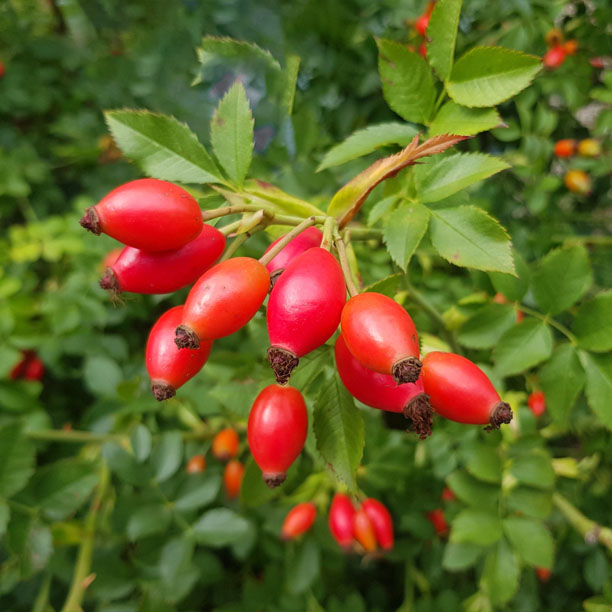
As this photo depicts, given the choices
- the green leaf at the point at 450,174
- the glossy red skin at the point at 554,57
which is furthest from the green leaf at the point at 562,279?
the glossy red skin at the point at 554,57

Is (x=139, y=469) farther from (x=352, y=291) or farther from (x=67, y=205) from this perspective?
(x=67, y=205)

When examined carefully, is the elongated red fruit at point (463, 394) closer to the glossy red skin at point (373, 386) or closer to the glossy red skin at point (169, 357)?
the glossy red skin at point (373, 386)

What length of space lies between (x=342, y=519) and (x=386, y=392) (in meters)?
0.83

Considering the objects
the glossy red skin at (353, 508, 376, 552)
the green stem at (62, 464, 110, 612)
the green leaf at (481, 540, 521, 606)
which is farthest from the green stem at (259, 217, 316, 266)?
the green stem at (62, 464, 110, 612)

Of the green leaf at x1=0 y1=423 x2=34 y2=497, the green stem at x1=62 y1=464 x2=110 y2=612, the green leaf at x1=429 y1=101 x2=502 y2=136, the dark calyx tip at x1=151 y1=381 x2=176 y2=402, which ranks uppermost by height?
the green leaf at x1=429 y1=101 x2=502 y2=136

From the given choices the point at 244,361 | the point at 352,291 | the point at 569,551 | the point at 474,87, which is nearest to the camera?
the point at 352,291

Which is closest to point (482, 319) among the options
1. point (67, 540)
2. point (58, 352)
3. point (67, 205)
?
point (67, 540)

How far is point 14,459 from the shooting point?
3.61ft

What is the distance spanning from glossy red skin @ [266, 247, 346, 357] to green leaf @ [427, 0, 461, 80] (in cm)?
47

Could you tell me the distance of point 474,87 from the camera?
81 centimetres

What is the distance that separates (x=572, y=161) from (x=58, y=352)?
2.20 m

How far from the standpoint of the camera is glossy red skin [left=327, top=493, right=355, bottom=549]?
4.27 ft

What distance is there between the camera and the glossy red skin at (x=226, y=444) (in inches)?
58.9

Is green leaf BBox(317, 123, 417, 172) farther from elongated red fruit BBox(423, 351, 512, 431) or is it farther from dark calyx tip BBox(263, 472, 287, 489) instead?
dark calyx tip BBox(263, 472, 287, 489)
